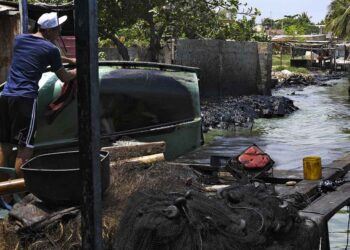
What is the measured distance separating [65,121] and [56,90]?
0.34m

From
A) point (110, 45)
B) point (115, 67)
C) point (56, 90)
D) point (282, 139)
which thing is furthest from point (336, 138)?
point (110, 45)

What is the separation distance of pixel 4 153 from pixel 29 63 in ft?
3.04

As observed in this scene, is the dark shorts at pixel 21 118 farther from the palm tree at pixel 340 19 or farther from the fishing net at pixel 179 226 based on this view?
the palm tree at pixel 340 19

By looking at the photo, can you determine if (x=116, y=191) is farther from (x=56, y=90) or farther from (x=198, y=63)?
(x=198, y=63)

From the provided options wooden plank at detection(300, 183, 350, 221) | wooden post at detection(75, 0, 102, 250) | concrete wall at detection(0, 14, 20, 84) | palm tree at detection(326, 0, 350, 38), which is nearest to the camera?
wooden post at detection(75, 0, 102, 250)

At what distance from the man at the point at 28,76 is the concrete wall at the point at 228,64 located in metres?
15.5

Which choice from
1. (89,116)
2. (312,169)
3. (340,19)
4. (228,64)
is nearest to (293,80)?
(228,64)

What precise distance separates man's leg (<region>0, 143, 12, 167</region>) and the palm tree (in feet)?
158

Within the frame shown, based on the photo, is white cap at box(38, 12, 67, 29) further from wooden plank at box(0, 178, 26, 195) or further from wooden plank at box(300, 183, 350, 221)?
wooden plank at box(300, 183, 350, 221)

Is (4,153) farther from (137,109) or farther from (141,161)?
(137,109)

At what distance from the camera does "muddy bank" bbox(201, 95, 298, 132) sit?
647 inches

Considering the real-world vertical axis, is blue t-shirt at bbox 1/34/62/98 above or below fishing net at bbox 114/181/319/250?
above

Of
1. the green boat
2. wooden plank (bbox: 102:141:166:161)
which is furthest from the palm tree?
wooden plank (bbox: 102:141:166:161)

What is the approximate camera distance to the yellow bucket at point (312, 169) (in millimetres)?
5223
